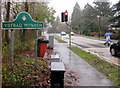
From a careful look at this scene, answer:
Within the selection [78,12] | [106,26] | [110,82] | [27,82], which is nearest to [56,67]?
[27,82]

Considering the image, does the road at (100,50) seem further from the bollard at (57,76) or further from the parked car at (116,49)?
the bollard at (57,76)

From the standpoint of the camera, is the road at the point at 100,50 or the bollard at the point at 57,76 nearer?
the bollard at the point at 57,76

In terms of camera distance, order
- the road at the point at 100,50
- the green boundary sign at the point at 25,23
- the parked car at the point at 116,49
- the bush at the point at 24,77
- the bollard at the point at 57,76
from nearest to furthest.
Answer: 1. the bollard at the point at 57,76
2. the bush at the point at 24,77
3. the green boundary sign at the point at 25,23
4. the road at the point at 100,50
5. the parked car at the point at 116,49

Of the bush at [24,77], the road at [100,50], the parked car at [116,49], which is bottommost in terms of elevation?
the road at [100,50]

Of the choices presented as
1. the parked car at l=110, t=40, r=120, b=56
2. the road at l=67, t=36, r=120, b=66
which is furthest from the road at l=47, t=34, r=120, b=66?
the parked car at l=110, t=40, r=120, b=56

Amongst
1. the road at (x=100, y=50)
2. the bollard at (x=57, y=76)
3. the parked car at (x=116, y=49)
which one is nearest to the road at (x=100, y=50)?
the road at (x=100, y=50)

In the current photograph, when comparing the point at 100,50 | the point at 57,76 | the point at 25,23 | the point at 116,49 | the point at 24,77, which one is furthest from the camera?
the point at 100,50

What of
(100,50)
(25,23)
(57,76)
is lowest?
(100,50)

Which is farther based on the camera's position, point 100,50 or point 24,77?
point 100,50

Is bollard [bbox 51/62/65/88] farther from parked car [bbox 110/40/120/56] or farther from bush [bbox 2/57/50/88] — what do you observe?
parked car [bbox 110/40/120/56]

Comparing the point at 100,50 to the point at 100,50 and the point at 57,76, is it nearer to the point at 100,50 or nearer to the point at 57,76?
the point at 100,50

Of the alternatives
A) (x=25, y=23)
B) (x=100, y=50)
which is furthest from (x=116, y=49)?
(x=25, y=23)

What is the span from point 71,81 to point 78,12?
209 ft

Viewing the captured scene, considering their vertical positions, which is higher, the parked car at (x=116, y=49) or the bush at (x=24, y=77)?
the parked car at (x=116, y=49)
